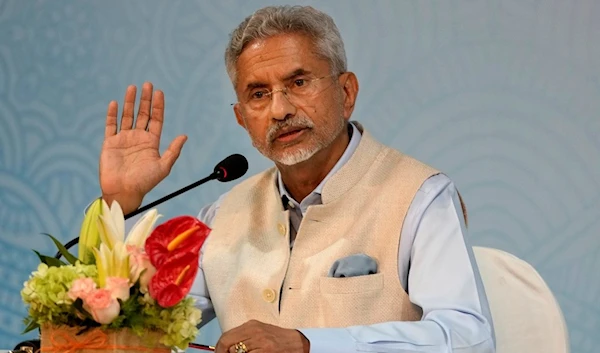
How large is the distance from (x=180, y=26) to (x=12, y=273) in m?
1.10

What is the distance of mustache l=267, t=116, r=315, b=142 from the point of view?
2.70 m

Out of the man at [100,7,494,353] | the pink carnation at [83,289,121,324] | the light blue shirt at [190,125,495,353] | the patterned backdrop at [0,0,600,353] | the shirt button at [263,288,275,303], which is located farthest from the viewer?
the patterned backdrop at [0,0,600,353]

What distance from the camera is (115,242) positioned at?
6.08 ft

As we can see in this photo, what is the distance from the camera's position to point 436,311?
2352 millimetres

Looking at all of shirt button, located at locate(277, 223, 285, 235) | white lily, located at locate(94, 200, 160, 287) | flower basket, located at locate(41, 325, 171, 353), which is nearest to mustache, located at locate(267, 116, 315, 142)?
shirt button, located at locate(277, 223, 285, 235)

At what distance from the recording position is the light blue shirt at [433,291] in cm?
221

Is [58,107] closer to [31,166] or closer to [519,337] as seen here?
[31,166]

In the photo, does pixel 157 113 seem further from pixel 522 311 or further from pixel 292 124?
pixel 522 311

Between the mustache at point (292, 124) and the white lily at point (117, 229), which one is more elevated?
the mustache at point (292, 124)

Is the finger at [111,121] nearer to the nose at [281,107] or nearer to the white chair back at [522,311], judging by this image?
the nose at [281,107]

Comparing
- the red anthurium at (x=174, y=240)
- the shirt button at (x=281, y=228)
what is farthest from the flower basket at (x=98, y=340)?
the shirt button at (x=281, y=228)

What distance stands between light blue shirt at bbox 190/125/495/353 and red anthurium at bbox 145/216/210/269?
45 centimetres

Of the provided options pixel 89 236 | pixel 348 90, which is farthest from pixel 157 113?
pixel 89 236

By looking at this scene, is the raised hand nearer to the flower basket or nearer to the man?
the man
